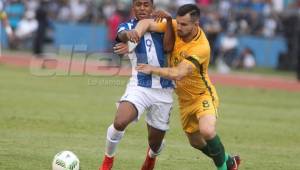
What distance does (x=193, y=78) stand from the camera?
10.2 m

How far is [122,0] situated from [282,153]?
79.9ft

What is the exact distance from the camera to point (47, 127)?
14.4 m

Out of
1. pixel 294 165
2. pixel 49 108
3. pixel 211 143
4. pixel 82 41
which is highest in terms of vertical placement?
pixel 211 143

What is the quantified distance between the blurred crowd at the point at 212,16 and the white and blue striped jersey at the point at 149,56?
20.0 m

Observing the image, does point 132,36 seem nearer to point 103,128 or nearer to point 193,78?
point 193,78

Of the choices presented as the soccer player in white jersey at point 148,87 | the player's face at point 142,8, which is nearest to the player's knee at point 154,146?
the soccer player in white jersey at point 148,87

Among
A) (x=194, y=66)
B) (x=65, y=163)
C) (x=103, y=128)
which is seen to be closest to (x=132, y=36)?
(x=194, y=66)

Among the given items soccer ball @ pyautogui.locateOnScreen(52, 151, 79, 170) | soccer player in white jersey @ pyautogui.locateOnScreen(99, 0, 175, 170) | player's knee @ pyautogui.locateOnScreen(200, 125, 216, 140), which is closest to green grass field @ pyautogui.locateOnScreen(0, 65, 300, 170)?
soccer ball @ pyautogui.locateOnScreen(52, 151, 79, 170)

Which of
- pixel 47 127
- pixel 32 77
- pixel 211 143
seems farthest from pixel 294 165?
pixel 32 77

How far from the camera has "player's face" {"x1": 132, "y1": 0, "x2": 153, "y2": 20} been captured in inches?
402

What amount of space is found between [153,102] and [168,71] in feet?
1.93

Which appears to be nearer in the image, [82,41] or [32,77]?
[32,77]

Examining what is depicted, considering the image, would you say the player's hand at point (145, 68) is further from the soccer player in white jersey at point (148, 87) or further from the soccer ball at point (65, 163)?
the soccer ball at point (65, 163)

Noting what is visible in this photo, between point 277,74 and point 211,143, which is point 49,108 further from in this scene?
point 277,74
